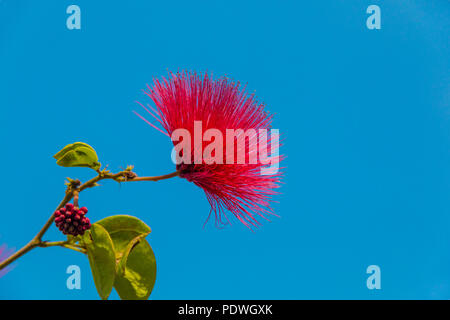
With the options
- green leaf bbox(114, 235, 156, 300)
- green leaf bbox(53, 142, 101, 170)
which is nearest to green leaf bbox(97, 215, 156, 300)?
green leaf bbox(114, 235, 156, 300)

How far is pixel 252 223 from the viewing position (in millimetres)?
894

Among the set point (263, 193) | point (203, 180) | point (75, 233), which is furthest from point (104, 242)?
point (263, 193)

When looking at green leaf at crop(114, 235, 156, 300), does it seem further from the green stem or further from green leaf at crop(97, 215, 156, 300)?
the green stem

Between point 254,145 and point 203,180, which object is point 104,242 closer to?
point 203,180

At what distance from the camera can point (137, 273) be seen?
34.8 inches

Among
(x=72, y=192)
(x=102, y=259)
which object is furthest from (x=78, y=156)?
(x=102, y=259)

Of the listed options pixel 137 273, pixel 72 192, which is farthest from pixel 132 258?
pixel 72 192

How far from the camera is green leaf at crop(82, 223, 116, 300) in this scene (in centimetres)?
80

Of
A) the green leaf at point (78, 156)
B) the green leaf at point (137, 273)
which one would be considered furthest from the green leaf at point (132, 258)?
the green leaf at point (78, 156)

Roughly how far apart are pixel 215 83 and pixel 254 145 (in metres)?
0.14

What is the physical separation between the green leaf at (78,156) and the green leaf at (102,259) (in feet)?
0.37

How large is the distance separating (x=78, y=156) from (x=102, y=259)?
0.63 feet

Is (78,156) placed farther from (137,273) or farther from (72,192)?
(137,273)

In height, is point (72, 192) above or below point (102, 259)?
above
